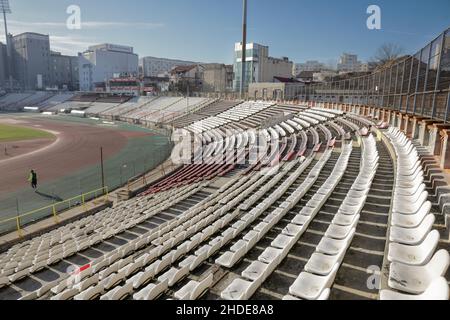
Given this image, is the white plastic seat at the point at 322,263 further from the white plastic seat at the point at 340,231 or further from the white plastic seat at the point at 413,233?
the white plastic seat at the point at 413,233

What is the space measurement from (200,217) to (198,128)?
112 feet

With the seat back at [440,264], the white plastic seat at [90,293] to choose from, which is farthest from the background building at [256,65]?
the seat back at [440,264]

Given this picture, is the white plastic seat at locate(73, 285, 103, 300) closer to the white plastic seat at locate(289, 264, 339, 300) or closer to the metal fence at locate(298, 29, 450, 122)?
the white plastic seat at locate(289, 264, 339, 300)

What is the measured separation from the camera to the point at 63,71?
467 ft

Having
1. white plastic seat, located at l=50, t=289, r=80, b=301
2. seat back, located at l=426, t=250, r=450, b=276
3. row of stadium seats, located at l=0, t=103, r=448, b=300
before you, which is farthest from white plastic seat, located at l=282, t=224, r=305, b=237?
white plastic seat, located at l=50, t=289, r=80, b=301

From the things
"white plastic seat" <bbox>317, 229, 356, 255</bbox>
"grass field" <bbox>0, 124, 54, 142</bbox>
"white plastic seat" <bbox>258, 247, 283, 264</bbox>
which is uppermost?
"white plastic seat" <bbox>317, 229, 356, 255</bbox>

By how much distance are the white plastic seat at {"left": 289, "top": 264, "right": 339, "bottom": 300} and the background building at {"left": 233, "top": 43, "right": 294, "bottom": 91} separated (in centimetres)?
7598

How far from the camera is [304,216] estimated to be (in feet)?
28.0

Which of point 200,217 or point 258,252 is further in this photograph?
point 200,217

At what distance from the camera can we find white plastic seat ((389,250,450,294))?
4355 millimetres

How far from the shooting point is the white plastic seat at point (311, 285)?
16.2 ft

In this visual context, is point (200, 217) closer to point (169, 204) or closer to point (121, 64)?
point (169, 204)

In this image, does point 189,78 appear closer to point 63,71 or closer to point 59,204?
point 63,71
